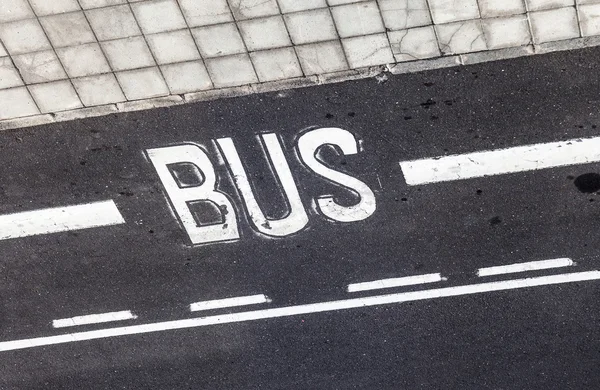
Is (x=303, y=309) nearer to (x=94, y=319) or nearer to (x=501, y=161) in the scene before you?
(x=94, y=319)

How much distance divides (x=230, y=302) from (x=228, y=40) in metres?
2.50

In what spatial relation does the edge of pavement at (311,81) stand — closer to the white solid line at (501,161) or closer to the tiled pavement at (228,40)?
the tiled pavement at (228,40)

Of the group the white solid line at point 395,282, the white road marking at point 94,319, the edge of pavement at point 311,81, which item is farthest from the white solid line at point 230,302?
the edge of pavement at point 311,81

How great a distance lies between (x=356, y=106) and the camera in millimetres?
5230

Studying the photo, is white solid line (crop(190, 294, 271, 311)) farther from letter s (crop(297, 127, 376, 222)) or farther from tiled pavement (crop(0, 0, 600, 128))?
tiled pavement (crop(0, 0, 600, 128))

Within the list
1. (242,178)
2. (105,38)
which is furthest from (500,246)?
(105,38)

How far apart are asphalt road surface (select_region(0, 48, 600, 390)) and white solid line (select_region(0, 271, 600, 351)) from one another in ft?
0.06

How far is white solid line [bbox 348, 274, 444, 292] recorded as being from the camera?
220 inches

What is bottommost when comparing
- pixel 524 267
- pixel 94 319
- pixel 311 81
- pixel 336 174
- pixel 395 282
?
pixel 94 319

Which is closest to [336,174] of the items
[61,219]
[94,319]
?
[61,219]

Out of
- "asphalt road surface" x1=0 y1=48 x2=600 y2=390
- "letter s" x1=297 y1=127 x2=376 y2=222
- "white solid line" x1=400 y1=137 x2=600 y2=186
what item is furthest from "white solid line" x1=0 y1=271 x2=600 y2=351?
"white solid line" x1=400 y1=137 x2=600 y2=186

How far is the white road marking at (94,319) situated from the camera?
586cm

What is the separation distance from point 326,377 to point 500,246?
83.8 inches

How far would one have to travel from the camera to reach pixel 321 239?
5.55m
